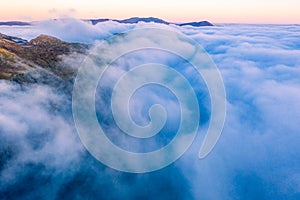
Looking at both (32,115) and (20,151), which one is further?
(32,115)

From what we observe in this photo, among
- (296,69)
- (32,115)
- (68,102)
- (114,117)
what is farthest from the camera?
(296,69)

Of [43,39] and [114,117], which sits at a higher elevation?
[43,39]

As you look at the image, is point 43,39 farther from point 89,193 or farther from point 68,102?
point 89,193

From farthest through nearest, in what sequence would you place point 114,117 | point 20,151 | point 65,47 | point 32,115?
point 65,47
point 114,117
point 32,115
point 20,151

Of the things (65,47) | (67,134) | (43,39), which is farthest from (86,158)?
(43,39)

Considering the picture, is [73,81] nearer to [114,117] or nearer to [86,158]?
[114,117]

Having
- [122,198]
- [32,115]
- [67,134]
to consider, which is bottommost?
[122,198]

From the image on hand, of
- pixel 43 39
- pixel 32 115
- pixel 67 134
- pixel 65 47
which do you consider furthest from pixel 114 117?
pixel 43 39

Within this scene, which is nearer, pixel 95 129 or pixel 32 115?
pixel 32 115

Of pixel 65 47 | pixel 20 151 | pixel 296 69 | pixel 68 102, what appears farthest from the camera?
pixel 296 69
